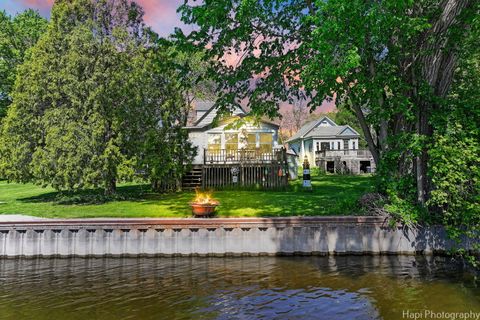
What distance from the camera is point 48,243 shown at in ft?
40.6

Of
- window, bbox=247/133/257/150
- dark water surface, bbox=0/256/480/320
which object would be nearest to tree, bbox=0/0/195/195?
dark water surface, bbox=0/256/480/320

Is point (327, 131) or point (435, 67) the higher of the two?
point (327, 131)

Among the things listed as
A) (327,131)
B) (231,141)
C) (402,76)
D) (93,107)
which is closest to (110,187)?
(93,107)

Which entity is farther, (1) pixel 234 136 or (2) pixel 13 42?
(2) pixel 13 42

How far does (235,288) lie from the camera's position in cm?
940

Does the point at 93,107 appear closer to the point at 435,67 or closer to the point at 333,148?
the point at 435,67

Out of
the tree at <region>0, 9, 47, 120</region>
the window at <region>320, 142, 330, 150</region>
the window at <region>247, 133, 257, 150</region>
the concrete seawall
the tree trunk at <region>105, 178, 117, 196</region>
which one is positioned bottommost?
the concrete seawall

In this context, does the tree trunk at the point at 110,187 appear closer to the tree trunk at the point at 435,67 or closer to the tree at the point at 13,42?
the tree trunk at the point at 435,67

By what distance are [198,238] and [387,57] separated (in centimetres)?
914

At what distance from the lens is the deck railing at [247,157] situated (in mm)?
24172

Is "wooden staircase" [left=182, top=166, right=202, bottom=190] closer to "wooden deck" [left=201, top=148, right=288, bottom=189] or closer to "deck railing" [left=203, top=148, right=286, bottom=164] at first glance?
"wooden deck" [left=201, top=148, right=288, bottom=189]

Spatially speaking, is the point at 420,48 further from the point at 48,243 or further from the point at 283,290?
the point at 48,243

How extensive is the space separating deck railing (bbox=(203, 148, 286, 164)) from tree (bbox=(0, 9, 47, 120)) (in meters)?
27.9

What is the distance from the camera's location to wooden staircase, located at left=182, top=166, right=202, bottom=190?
2378cm
